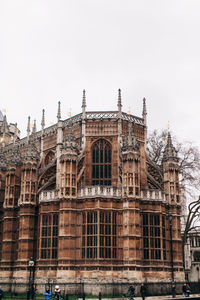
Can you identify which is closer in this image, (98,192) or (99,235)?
(99,235)

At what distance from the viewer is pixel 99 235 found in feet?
118

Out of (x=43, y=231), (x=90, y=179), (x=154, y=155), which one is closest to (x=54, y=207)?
(x=43, y=231)

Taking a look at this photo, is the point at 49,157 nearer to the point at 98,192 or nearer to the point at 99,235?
the point at 98,192

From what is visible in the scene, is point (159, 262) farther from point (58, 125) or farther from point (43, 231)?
point (58, 125)

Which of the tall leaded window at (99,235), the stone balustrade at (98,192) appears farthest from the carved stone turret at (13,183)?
the tall leaded window at (99,235)

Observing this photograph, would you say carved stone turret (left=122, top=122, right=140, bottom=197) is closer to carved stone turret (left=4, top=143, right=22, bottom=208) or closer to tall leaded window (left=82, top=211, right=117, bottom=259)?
tall leaded window (left=82, top=211, right=117, bottom=259)

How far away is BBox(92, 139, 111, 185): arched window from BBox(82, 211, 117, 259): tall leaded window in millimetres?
5493

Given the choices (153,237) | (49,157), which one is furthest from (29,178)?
(153,237)

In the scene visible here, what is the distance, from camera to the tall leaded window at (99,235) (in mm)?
36031

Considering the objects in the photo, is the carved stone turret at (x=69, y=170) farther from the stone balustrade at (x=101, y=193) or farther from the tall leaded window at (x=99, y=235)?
the tall leaded window at (x=99, y=235)

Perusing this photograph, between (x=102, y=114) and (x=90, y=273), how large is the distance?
16.9m

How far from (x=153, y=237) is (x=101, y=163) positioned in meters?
9.46

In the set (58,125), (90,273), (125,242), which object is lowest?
(90,273)

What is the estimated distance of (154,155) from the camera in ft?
171
